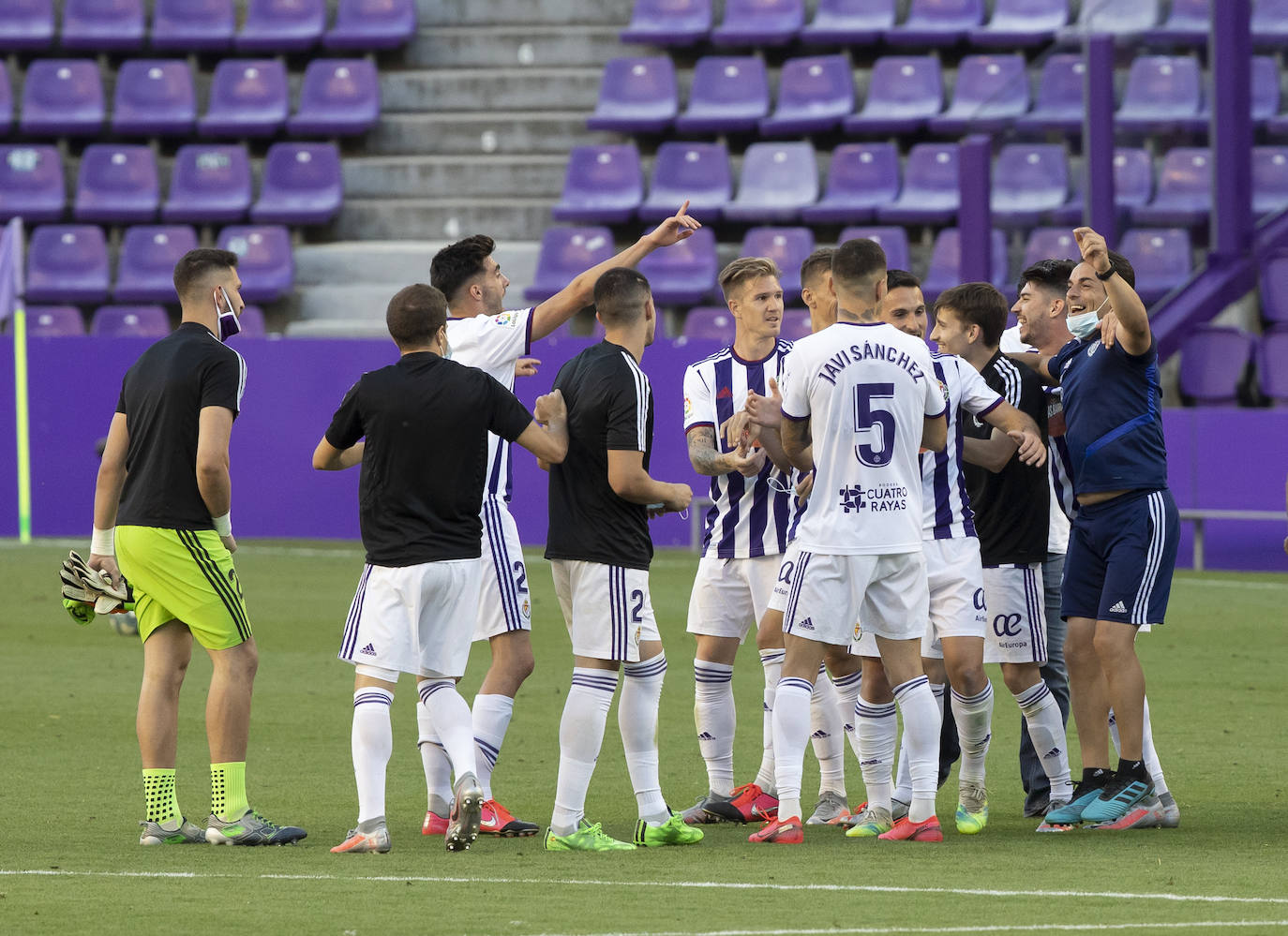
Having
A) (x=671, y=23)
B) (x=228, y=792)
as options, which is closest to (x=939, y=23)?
(x=671, y=23)

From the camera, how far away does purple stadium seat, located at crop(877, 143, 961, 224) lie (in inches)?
771

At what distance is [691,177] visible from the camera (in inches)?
825

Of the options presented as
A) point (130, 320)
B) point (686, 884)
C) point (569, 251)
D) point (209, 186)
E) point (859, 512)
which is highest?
point (209, 186)

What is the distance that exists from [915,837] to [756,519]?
1.38 m

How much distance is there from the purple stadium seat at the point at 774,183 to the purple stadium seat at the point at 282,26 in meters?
6.07

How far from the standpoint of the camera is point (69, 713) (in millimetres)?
9609

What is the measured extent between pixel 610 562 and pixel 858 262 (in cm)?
132

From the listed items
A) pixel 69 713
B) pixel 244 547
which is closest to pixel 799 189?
pixel 244 547

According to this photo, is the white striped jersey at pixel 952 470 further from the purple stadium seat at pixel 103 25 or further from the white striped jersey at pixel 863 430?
the purple stadium seat at pixel 103 25

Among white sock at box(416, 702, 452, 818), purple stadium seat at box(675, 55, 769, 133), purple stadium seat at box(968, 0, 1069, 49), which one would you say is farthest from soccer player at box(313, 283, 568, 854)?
purple stadium seat at box(968, 0, 1069, 49)

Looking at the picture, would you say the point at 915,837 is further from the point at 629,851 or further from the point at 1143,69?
the point at 1143,69

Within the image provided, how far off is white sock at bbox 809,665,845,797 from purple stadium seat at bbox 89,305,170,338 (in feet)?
47.9

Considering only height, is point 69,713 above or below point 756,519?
below

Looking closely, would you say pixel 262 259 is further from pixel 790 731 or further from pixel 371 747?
pixel 790 731
